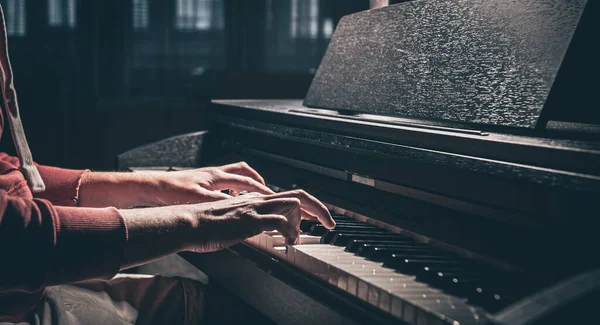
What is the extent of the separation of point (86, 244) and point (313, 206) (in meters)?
0.49

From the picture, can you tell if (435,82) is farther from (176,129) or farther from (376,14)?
(176,129)

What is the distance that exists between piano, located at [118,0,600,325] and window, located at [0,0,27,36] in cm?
311

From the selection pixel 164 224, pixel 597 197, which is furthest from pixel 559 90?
pixel 164 224

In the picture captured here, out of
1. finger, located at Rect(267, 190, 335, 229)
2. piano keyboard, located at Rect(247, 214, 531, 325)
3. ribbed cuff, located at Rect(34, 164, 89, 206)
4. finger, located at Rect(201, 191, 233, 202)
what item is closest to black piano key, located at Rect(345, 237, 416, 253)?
piano keyboard, located at Rect(247, 214, 531, 325)

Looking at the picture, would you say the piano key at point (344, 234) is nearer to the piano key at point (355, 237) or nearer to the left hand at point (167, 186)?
the piano key at point (355, 237)

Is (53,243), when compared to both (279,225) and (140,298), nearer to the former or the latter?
(279,225)

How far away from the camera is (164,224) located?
1.27 meters

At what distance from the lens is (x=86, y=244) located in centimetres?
119

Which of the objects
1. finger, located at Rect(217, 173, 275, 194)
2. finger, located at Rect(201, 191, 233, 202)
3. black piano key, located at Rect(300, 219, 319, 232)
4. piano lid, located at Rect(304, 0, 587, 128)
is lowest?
black piano key, located at Rect(300, 219, 319, 232)

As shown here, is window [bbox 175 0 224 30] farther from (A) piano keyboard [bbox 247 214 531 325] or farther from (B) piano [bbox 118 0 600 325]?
(A) piano keyboard [bbox 247 214 531 325]

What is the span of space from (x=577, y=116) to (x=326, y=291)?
2.47 ft

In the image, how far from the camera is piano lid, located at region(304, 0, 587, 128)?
135 centimetres

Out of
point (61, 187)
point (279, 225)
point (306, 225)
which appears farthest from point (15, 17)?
point (279, 225)

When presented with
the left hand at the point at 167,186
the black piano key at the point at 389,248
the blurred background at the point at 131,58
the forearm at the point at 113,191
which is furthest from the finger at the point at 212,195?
the blurred background at the point at 131,58
